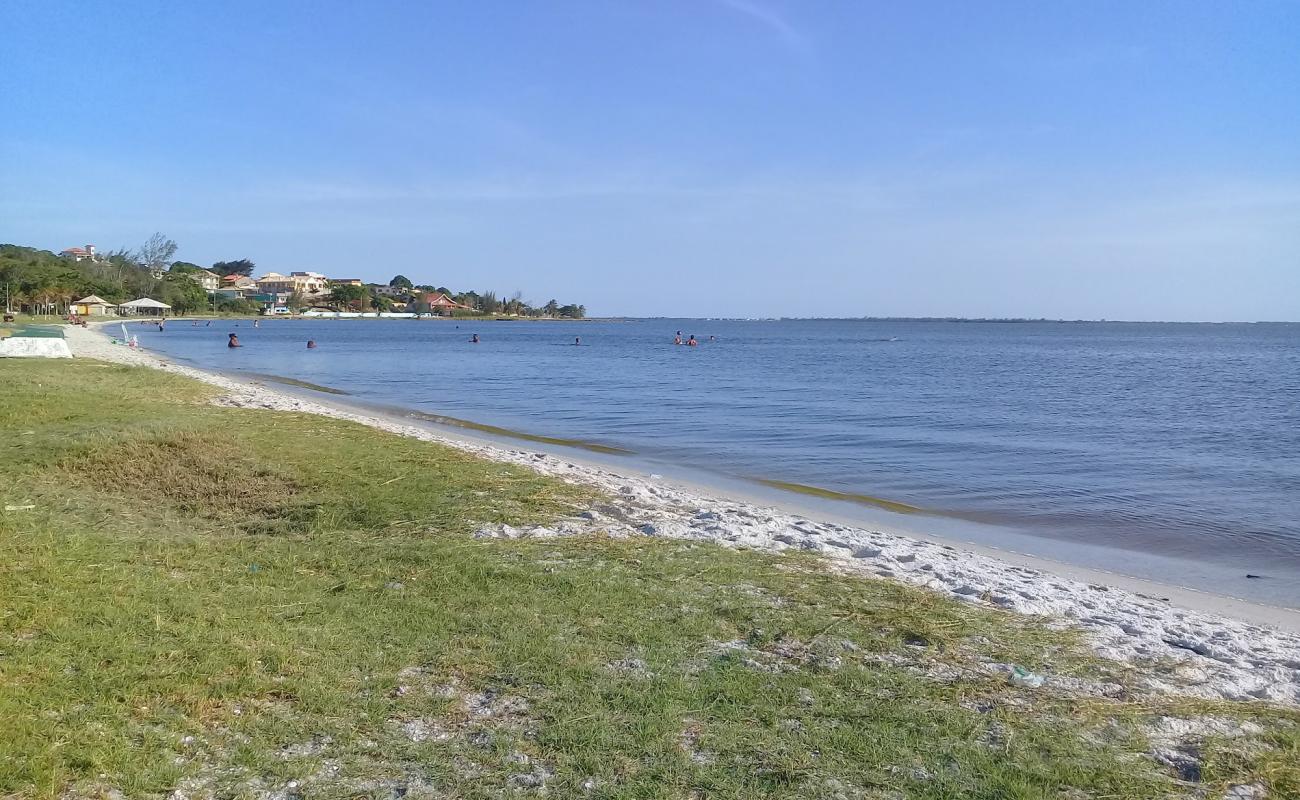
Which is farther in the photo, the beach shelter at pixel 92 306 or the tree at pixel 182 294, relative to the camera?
the tree at pixel 182 294

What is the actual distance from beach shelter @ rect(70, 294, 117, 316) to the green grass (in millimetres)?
107293

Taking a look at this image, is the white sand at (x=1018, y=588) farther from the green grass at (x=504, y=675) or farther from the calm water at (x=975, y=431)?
the calm water at (x=975, y=431)

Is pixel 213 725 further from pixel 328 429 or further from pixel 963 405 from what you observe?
pixel 963 405

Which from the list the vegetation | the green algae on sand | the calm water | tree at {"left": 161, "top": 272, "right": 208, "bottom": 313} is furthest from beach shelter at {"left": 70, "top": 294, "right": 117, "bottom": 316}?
the green algae on sand

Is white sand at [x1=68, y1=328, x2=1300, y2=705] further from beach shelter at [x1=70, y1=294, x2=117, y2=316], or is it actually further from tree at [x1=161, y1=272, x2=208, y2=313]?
tree at [x1=161, y1=272, x2=208, y2=313]

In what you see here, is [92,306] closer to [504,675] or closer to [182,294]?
[182,294]

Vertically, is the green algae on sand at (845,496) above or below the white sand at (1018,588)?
below

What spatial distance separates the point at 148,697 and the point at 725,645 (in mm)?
3343

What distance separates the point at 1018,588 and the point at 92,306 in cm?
12296

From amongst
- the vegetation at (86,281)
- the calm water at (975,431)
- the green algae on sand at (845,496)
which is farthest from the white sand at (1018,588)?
the vegetation at (86,281)

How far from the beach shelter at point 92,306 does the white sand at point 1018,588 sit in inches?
4175

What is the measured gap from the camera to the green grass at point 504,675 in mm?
4258

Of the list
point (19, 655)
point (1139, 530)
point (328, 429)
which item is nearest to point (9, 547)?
point (19, 655)

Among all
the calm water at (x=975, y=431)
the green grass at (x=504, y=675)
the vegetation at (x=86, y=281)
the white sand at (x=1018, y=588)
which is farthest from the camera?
the vegetation at (x=86, y=281)
